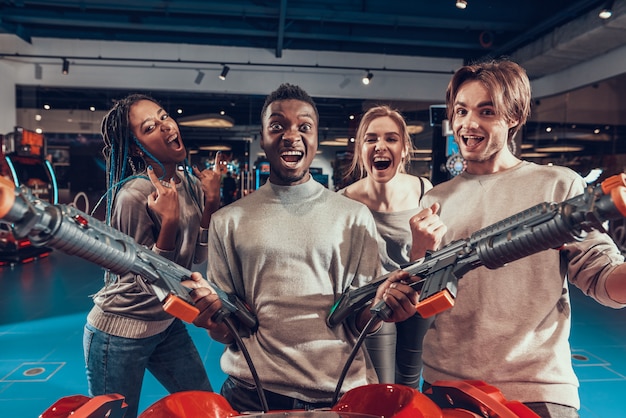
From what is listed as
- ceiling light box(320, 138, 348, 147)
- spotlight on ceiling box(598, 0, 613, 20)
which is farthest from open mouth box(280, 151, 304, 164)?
ceiling light box(320, 138, 348, 147)

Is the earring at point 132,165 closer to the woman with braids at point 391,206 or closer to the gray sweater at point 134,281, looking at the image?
the gray sweater at point 134,281

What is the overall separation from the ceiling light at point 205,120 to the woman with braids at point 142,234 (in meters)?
7.84

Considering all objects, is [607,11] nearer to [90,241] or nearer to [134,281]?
[134,281]

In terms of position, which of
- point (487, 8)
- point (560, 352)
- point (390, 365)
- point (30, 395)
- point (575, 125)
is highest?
point (487, 8)

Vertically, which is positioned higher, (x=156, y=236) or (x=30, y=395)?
(x=156, y=236)

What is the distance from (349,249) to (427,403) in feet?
1.73

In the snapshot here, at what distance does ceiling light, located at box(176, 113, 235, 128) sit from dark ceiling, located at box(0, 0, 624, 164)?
13 centimetres

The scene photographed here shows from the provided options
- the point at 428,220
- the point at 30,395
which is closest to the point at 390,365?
the point at 428,220

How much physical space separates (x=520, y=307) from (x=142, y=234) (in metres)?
1.11

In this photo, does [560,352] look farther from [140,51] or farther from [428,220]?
[140,51]

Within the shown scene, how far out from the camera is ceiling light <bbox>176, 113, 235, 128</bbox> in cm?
920

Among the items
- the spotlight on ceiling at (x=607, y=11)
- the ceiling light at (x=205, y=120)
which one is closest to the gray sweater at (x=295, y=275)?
the spotlight on ceiling at (x=607, y=11)

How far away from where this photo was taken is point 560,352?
1.11m

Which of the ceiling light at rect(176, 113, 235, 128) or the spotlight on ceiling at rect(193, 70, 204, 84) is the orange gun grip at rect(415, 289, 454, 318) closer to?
the spotlight on ceiling at rect(193, 70, 204, 84)
